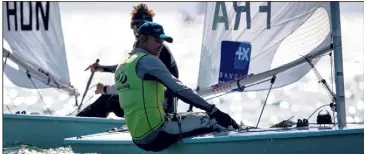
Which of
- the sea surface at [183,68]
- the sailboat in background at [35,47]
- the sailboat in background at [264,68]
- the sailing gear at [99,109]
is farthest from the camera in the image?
the sea surface at [183,68]

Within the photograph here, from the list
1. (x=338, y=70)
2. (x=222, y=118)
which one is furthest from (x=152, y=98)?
(x=338, y=70)

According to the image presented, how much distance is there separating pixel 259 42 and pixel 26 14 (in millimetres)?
2684

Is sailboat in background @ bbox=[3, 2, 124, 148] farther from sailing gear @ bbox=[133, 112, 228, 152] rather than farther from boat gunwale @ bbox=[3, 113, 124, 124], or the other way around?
sailing gear @ bbox=[133, 112, 228, 152]

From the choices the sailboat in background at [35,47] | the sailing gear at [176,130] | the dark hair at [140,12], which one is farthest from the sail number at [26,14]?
the sailing gear at [176,130]

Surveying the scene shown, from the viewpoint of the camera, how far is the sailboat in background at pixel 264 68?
6.06 m

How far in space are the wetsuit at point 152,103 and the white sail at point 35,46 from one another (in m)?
3.97

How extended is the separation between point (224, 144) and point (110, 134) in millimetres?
1016

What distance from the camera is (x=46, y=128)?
843 cm

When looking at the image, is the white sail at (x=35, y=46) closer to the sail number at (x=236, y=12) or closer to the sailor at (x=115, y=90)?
the sailor at (x=115, y=90)

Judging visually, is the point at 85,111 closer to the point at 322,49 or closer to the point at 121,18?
the point at 322,49

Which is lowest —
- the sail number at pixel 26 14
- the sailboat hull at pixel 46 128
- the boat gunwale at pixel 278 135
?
the sailboat hull at pixel 46 128

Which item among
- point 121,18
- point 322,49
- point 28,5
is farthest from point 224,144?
point 121,18

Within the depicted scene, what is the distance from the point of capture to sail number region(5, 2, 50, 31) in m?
10.0

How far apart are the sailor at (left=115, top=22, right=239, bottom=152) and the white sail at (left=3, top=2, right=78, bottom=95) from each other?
3967mm
